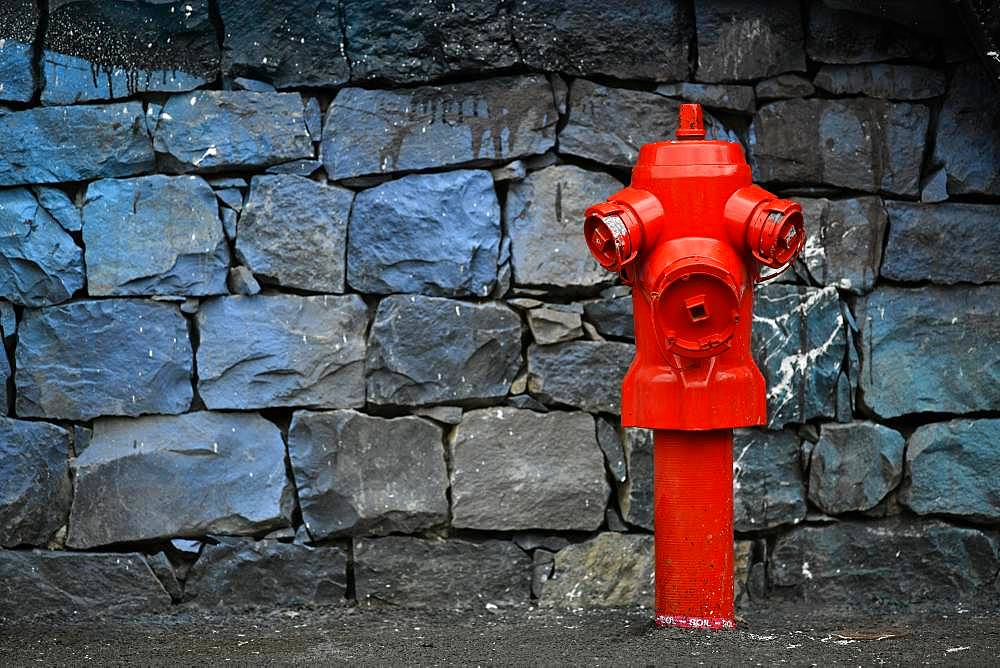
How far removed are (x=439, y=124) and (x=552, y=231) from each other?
1.61 feet

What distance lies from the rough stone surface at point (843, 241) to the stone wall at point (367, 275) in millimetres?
10

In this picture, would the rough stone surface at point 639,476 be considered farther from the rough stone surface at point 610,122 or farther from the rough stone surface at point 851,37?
the rough stone surface at point 851,37

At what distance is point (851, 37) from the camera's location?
13.5ft

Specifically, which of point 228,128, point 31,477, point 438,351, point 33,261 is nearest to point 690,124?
point 438,351

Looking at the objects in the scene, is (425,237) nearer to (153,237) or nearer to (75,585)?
(153,237)

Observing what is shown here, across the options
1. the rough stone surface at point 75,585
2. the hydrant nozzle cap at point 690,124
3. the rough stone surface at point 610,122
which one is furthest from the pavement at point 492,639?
the rough stone surface at point 610,122

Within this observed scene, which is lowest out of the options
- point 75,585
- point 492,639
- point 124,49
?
point 492,639

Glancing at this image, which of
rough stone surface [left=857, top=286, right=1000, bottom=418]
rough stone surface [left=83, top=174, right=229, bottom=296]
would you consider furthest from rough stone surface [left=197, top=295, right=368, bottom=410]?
rough stone surface [left=857, top=286, right=1000, bottom=418]

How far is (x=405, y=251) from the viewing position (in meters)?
4.06

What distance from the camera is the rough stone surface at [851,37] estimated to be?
410cm

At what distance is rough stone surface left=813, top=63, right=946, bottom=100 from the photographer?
414 centimetres

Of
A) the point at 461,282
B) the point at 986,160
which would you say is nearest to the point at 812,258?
the point at 986,160

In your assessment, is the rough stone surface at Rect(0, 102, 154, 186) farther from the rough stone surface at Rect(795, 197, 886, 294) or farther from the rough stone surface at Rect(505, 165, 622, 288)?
the rough stone surface at Rect(795, 197, 886, 294)

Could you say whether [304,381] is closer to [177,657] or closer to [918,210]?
[177,657]
